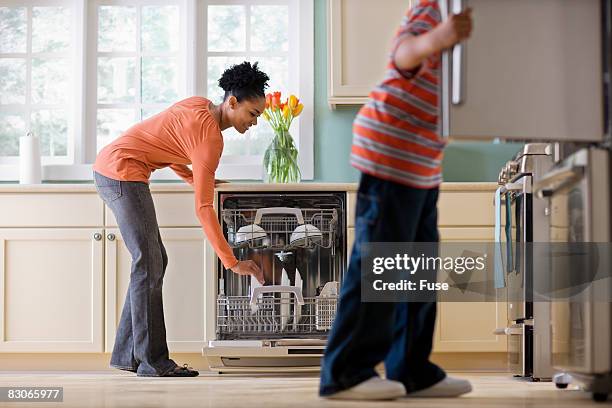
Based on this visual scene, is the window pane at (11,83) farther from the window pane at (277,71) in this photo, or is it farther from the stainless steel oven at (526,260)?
the stainless steel oven at (526,260)

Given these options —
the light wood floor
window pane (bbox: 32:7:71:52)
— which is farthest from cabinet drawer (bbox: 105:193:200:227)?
window pane (bbox: 32:7:71:52)

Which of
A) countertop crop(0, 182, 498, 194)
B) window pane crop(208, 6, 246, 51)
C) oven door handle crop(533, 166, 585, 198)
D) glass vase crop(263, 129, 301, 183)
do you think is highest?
window pane crop(208, 6, 246, 51)

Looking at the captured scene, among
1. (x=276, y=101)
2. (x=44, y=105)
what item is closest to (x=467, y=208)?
(x=276, y=101)

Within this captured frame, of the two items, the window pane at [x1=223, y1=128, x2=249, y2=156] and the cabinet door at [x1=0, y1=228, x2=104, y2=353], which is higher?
the window pane at [x1=223, y1=128, x2=249, y2=156]

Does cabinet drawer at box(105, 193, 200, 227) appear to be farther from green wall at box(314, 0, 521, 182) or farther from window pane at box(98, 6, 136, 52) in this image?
window pane at box(98, 6, 136, 52)

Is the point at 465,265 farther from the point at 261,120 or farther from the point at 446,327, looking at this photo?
the point at 261,120

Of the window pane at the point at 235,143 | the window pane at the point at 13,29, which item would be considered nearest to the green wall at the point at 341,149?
the window pane at the point at 235,143

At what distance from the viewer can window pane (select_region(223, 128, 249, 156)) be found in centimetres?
439

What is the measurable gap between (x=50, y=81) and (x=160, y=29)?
597mm

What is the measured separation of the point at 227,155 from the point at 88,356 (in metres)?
1.18

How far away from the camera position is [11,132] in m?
4.43

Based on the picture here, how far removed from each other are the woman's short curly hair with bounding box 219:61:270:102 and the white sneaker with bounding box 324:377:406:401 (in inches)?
61.6

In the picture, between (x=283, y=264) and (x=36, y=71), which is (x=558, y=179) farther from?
(x=36, y=71)

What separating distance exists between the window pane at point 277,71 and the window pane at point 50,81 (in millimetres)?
959
